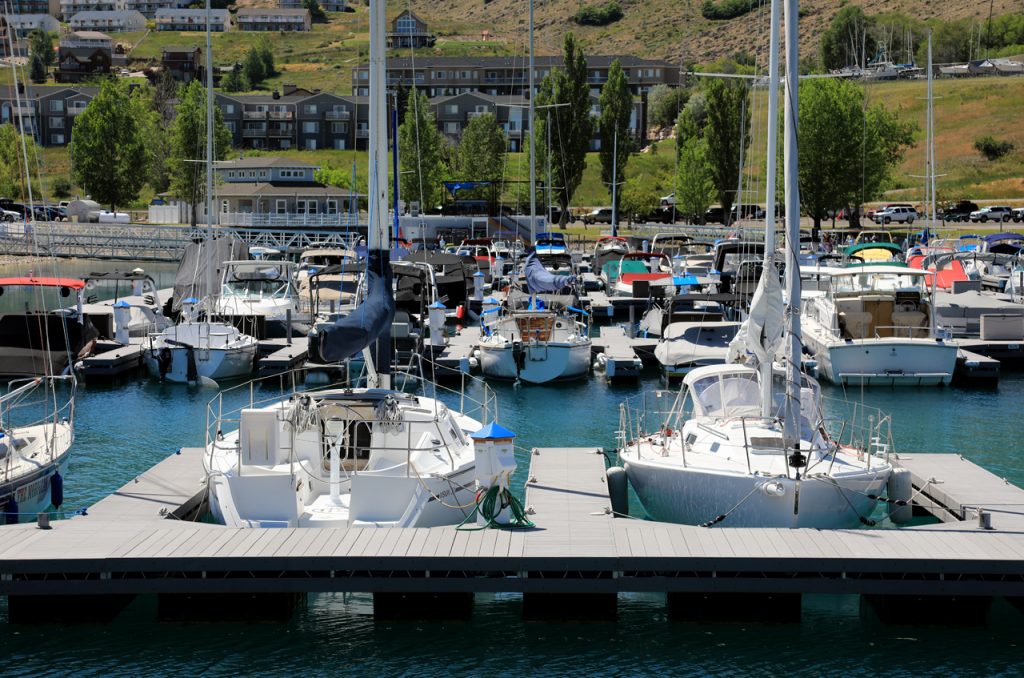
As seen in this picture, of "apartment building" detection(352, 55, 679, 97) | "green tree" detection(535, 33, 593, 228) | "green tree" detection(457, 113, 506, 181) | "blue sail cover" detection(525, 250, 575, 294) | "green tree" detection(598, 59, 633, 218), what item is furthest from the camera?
"apartment building" detection(352, 55, 679, 97)

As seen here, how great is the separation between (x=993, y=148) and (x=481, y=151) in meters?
48.5

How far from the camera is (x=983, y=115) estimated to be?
411 ft

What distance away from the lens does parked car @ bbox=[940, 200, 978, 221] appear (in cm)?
9275

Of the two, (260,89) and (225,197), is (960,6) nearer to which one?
(260,89)

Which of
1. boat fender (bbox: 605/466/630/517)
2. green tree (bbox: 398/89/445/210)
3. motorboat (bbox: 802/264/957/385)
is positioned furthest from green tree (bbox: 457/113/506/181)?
boat fender (bbox: 605/466/630/517)

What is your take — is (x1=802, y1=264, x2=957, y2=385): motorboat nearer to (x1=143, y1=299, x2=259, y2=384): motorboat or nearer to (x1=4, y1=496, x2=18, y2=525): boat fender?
(x1=143, y1=299, x2=259, y2=384): motorboat

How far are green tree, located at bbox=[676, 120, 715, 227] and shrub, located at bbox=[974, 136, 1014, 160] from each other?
3809cm

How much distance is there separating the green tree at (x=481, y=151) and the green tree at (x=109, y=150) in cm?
2695

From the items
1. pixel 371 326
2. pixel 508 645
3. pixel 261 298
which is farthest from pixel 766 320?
pixel 261 298

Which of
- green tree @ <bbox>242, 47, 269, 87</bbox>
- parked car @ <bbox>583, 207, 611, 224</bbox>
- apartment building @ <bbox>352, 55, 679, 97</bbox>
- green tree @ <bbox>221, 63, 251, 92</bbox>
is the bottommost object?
parked car @ <bbox>583, 207, 611, 224</bbox>

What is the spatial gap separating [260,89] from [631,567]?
603 ft

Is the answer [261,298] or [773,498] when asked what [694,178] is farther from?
[773,498]

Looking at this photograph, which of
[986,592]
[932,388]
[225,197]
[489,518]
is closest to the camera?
[986,592]

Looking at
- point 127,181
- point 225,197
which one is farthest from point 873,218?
point 127,181
